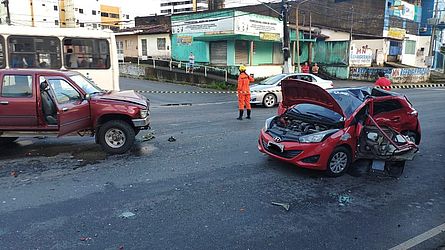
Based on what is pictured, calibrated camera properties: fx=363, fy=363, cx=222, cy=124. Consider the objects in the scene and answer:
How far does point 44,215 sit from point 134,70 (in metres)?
27.8

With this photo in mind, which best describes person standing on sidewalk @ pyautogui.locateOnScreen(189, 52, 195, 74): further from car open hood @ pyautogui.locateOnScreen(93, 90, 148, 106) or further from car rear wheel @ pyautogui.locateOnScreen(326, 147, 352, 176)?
car rear wheel @ pyautogui.locateOnScreen(326, 147, 352, 176)

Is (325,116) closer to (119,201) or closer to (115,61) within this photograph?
(119,201)

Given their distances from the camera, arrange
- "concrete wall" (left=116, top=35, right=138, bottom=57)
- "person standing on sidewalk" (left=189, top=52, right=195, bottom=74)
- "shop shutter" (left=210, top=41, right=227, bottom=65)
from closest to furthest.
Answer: "person standing on sidewalk" (left=189, top=52, right=195, bottom=74)
"shop shutter" (left=210, top=41, right=227, bottom=65)
"concrete wall" (left=116, top=35, right=138, bottom=57)

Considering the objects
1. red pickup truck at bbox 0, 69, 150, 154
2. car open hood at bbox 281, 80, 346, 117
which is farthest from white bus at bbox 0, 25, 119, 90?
car open hood at bbox 281, 80, 346, 117

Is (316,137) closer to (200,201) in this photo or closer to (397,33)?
(200,201)

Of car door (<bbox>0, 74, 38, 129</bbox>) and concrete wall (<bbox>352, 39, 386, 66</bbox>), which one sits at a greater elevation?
concrete wall (<bbox>352, 39, 386, 66</bbox>)

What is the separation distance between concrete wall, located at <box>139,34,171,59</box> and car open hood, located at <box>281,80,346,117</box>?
84.2ft

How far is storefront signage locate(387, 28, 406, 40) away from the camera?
136 ft

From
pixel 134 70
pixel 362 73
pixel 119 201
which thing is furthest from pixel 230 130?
pixel 362 73

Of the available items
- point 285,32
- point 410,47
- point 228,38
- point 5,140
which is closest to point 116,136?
point 5,140

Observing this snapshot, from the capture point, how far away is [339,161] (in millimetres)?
6312

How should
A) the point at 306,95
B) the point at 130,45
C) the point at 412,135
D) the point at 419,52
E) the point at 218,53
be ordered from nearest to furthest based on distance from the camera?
the point at 306,95 < the point at 412,135 < the point at 218,53 < the point at 130,45 < the point at 419,52

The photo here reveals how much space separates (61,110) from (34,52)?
23.7 feet

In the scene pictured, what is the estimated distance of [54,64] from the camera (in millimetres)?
13328
